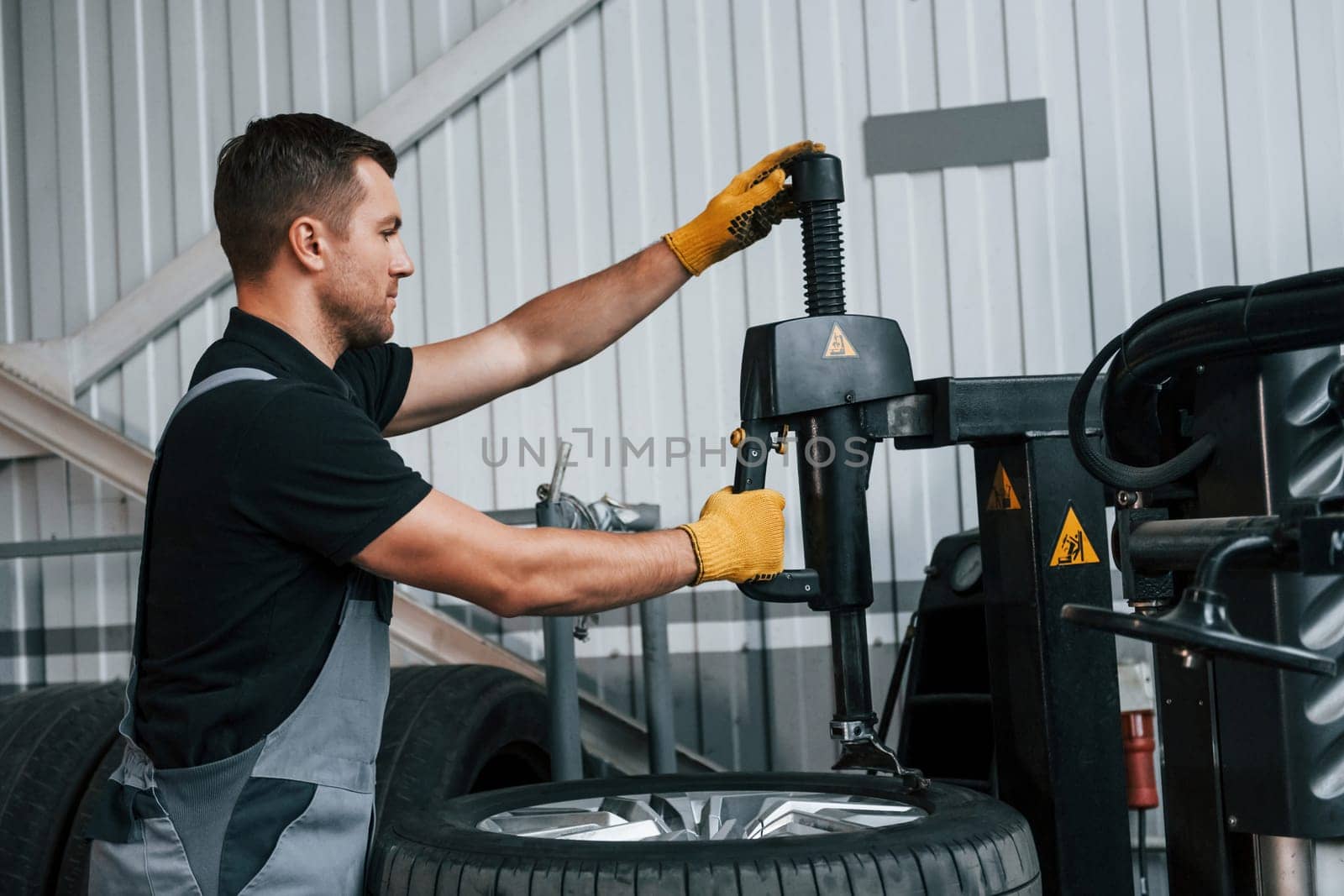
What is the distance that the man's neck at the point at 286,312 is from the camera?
5.42 feet

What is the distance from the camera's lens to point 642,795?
1635 mm

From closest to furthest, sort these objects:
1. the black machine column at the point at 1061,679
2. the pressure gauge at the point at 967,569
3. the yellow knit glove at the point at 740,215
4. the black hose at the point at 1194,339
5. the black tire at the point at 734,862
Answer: the black hose at the point at 1194,339, the black tire at the point at 734,862, the black machine column at the point at 1061,679, the yellow knit glove at the point at 740,215, the pressure gauge at the point at 967,569

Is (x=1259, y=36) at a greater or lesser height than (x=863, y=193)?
greater

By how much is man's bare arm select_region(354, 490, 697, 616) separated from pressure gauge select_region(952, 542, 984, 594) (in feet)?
3.58

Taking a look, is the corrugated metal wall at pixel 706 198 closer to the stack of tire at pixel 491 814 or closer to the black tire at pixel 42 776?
the stack of tire at pixel 491 814

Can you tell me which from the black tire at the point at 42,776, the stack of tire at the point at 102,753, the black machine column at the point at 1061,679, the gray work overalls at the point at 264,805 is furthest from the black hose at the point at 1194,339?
the black tire at the point at 42,776

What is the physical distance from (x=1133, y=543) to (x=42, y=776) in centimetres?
210

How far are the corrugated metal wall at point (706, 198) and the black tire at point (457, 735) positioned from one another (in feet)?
2.28

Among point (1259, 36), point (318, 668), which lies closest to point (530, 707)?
point (318, 668)

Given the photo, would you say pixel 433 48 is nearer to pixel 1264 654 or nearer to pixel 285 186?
pixel 285 186

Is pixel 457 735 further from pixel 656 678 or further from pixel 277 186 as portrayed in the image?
pixel 277 186

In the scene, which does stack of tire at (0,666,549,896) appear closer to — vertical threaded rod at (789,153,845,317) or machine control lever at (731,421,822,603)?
machine control lever at (731,421,822,603)

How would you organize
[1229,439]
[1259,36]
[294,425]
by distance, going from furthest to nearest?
[1259,36] < [294,425] < [1229,439]

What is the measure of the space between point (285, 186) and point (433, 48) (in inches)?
76.9
